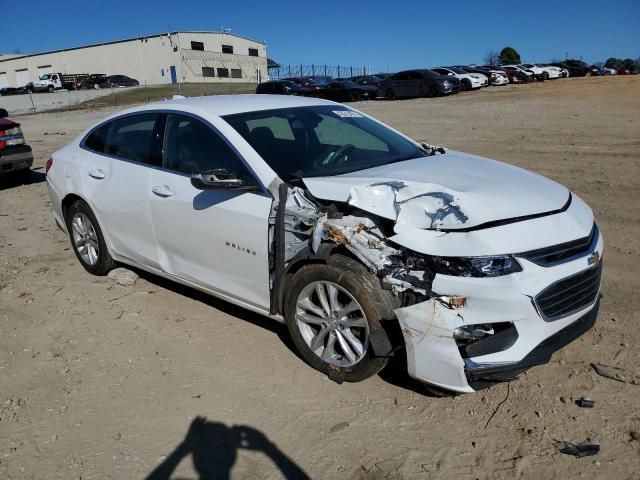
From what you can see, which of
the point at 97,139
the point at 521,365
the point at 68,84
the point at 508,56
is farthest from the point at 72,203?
the point at 508,56

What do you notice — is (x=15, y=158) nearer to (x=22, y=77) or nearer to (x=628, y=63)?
(x=628, y=63)

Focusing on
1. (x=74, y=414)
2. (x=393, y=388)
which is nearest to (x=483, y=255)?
(x=393, y=388)

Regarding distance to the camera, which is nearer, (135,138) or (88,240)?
(135,138)

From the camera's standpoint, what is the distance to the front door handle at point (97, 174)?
4.63m

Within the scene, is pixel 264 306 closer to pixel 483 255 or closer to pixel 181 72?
pixel 483 255

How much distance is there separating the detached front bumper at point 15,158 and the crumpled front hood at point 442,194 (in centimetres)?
747

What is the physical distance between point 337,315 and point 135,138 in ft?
8.09

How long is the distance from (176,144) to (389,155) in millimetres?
1637

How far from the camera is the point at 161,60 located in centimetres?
6581

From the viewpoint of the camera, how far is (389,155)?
163 inches

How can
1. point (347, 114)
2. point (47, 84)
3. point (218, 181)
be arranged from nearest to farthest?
point (218, 181), point (347, 114), point (47, 84)

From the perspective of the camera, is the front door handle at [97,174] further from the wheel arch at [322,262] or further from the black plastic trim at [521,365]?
the black plastic trim at [521,365]

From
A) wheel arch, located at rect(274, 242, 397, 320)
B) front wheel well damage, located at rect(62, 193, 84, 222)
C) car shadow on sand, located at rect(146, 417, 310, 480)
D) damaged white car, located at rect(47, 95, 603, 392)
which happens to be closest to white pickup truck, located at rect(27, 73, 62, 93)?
front wheel well damage, located at rect(62, 193, 84, 222)

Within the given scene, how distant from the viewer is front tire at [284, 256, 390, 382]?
2.99 m
